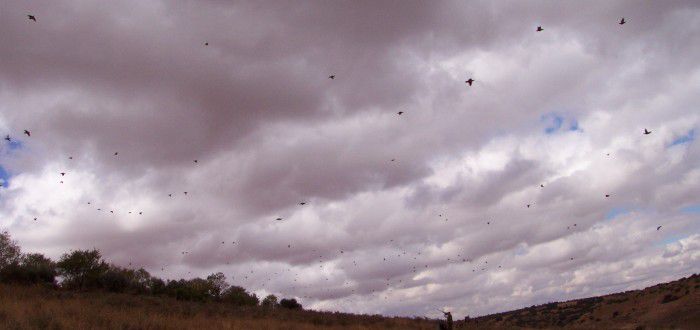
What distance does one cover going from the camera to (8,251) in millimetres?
51781

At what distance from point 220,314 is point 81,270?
70.2 ft

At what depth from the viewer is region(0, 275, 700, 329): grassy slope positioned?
57.7ft

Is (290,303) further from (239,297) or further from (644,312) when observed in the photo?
(644,312)

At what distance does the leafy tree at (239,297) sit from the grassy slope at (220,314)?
17990mm

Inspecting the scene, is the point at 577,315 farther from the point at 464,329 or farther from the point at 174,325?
the point at 174,325

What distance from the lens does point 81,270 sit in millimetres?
44406

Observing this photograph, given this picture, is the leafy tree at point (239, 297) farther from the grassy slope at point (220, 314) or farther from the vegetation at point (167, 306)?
the grassy slope at point (220, 314)

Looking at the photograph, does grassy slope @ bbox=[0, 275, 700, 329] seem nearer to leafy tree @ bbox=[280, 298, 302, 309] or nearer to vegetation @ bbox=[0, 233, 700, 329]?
vegetation @ bbox=[0, 233, 700, 329]

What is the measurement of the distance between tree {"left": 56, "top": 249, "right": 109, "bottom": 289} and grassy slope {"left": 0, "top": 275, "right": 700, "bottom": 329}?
32.1 ft

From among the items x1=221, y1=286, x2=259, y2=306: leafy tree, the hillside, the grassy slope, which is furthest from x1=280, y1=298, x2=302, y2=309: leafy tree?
the hillside

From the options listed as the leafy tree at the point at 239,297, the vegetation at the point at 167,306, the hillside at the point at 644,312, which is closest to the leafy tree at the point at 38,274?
the vegetation at the point at 167,306

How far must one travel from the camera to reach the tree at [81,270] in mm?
43625

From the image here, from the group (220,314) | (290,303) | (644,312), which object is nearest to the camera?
(220,314)

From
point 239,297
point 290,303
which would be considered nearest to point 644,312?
point 290,303
